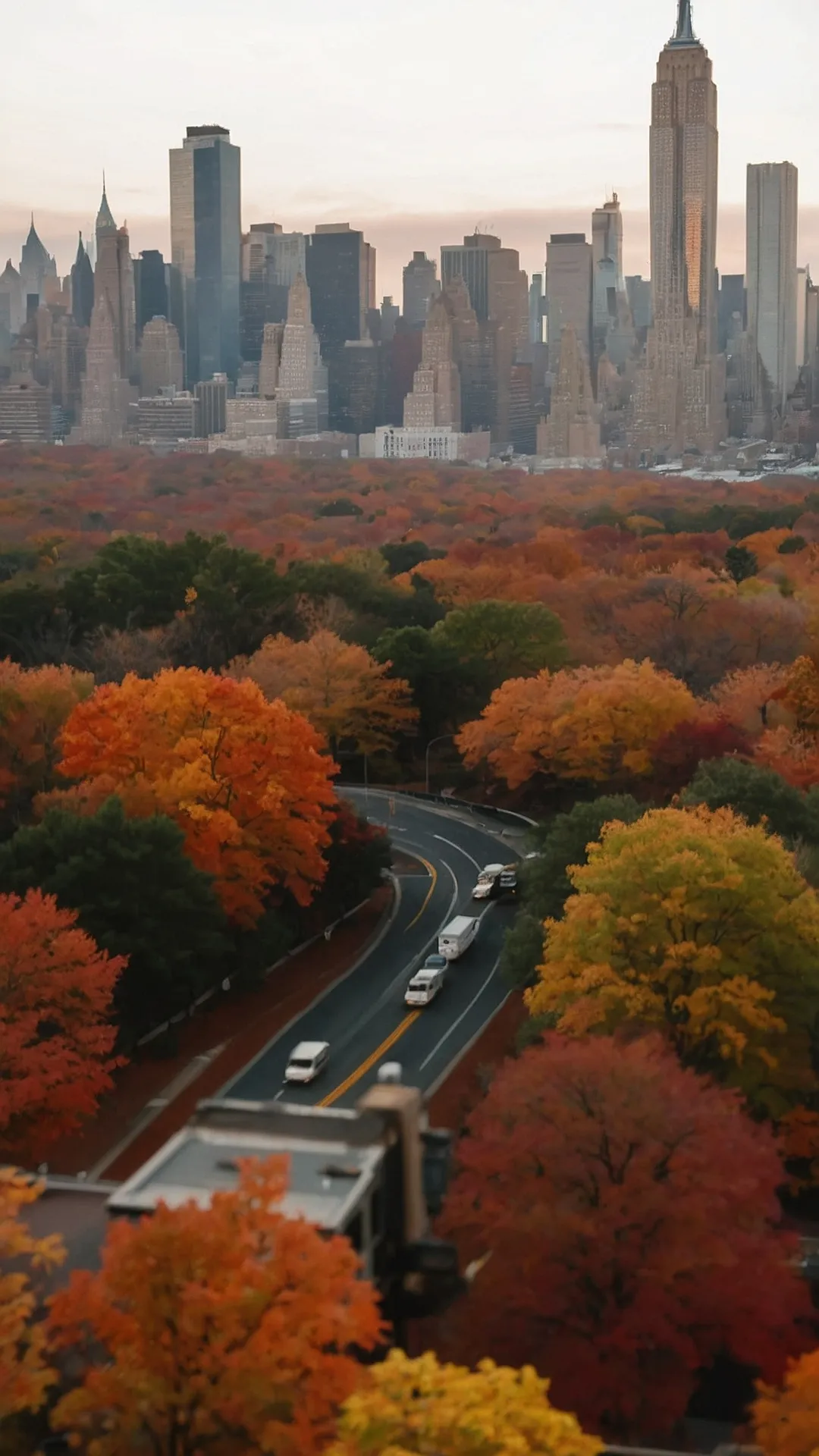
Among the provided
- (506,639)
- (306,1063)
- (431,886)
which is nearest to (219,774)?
(431,886)

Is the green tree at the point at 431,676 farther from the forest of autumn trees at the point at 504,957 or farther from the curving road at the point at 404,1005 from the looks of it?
the curving road at the point at 404,1005

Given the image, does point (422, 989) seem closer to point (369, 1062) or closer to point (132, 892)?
point (369, 1062)

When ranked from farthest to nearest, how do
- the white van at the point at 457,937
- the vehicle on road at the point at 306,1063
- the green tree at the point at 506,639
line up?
1. the green tree at the point at 506,639
2. the white van at the point at 457,937
3. the vehicle on road at the point at 306,1063

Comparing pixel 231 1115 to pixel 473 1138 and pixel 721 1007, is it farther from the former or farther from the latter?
pixel 721 1007

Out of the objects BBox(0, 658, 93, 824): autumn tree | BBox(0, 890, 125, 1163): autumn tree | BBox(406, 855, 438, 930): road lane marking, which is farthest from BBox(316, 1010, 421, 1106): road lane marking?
BBox(0, 658, 93, 824): autumn tree

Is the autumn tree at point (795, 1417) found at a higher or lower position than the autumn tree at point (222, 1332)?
lower

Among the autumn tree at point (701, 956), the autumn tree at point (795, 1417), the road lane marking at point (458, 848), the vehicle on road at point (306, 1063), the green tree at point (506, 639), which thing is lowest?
the vehicle on road at point (306, 1063)

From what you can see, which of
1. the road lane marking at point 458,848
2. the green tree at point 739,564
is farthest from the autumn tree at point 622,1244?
the green tree at point 739,564

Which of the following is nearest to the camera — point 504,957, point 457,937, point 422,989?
point 504,957

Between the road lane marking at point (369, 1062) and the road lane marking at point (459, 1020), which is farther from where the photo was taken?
the road lane marking at point (459, 1020)
